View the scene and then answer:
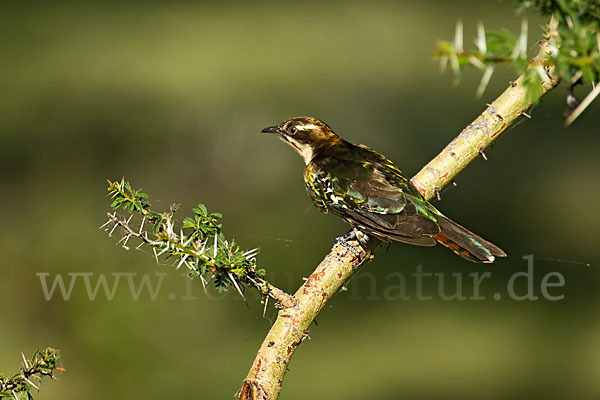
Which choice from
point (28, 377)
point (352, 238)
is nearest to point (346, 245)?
point (352, 238)

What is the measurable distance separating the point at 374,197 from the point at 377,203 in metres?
0.03

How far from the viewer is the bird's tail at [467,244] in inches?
75.2

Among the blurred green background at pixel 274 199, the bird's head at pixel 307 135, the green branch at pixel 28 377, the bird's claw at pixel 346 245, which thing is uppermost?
the blurred green background at pixel 274 199

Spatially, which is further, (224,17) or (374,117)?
(224,17)

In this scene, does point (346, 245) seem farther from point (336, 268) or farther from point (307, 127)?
point (307, 127)

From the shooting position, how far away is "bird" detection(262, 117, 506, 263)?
1.96m

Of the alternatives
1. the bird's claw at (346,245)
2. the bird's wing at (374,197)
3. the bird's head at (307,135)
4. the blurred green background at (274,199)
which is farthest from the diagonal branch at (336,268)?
the blurred green background at (274,199)

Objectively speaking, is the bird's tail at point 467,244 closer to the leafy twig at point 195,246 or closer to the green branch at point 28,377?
the leafy twig at point 195,246

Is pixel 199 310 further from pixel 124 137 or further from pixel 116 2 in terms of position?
pixel 116 2

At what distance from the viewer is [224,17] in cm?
830

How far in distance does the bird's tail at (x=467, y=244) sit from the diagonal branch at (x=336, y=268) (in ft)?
0.57

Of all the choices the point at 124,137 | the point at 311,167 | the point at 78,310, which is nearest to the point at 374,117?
the point at 124,137

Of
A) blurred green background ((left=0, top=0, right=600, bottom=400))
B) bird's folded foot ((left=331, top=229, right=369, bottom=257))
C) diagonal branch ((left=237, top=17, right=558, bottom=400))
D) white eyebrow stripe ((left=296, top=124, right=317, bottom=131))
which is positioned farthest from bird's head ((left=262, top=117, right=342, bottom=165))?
blurred green background ((left=0, top=0, right=600, bottom=400))

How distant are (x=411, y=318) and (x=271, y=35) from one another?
4.36 m
